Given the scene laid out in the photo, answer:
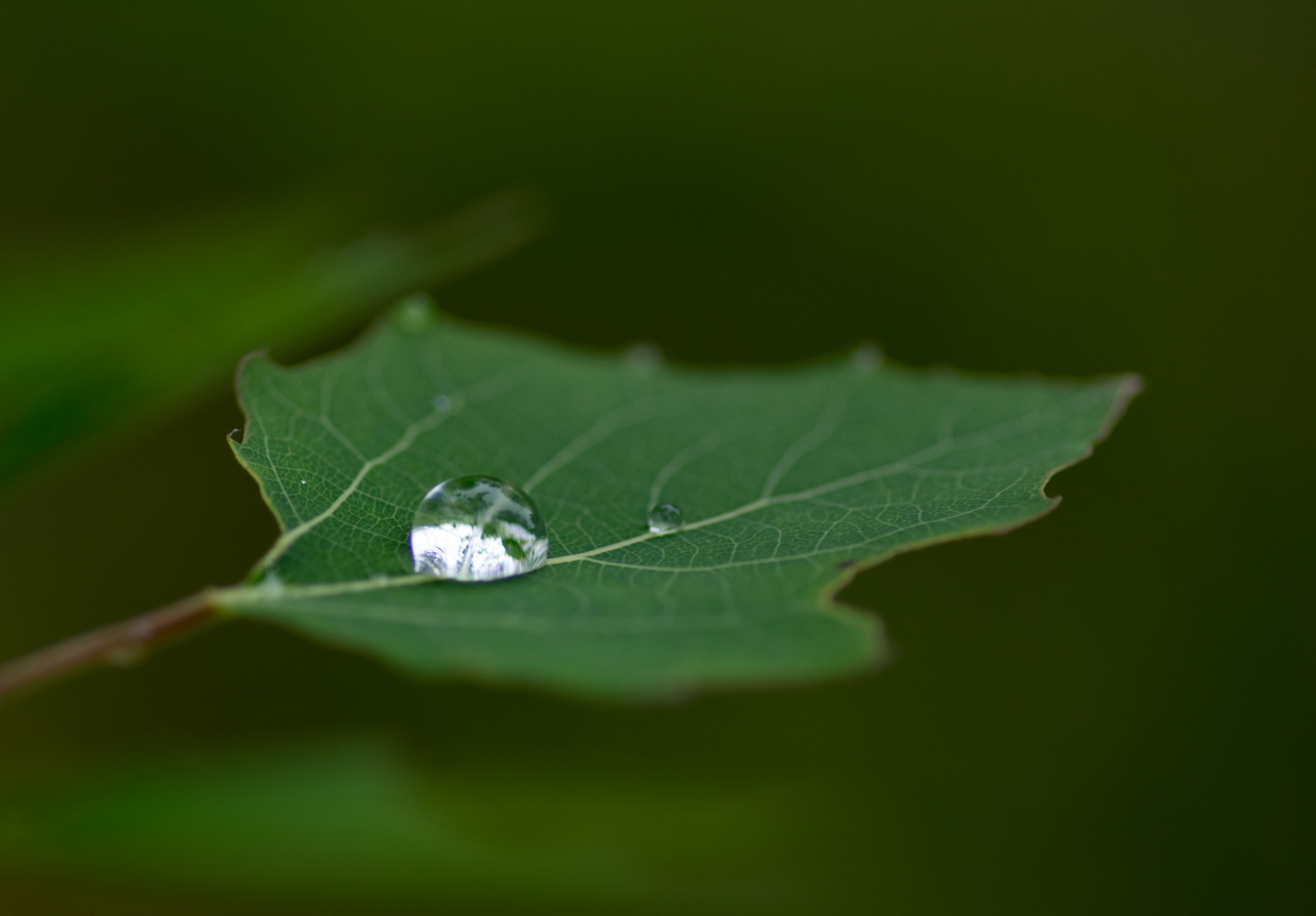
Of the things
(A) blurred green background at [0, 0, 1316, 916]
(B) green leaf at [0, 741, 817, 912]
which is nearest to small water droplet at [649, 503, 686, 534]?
(B) green leaf at [0, 741, 817, 912]

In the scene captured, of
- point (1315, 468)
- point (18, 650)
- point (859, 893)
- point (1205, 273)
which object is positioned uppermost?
point (1205, 273)

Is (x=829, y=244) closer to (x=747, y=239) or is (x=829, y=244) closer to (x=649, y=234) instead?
(x=747, y=239)

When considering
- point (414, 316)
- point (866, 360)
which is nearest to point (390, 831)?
point (414, 316)

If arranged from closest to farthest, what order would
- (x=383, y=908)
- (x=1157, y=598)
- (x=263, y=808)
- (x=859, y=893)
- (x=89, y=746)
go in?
1. (x=263, y=808)
2. (x=383, y=908)
3. (x=859, y=893)
4. (x=89, y=746)
5. (x=1157, y=598)

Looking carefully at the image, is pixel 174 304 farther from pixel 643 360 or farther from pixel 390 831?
pixel 390 831

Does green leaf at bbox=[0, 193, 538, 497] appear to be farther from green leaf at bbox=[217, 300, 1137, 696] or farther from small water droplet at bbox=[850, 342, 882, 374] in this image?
small water droplet at bbox=[850, 342, 882, 374]

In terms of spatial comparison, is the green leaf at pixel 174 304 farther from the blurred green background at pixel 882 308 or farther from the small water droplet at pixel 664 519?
the blurred green background at pixel 882 308

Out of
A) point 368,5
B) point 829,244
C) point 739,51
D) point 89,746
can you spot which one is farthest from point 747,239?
point 89,746

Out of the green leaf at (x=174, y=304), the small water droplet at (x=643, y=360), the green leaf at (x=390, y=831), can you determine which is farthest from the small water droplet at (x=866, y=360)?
the green leaf at (x=390, y=831)
